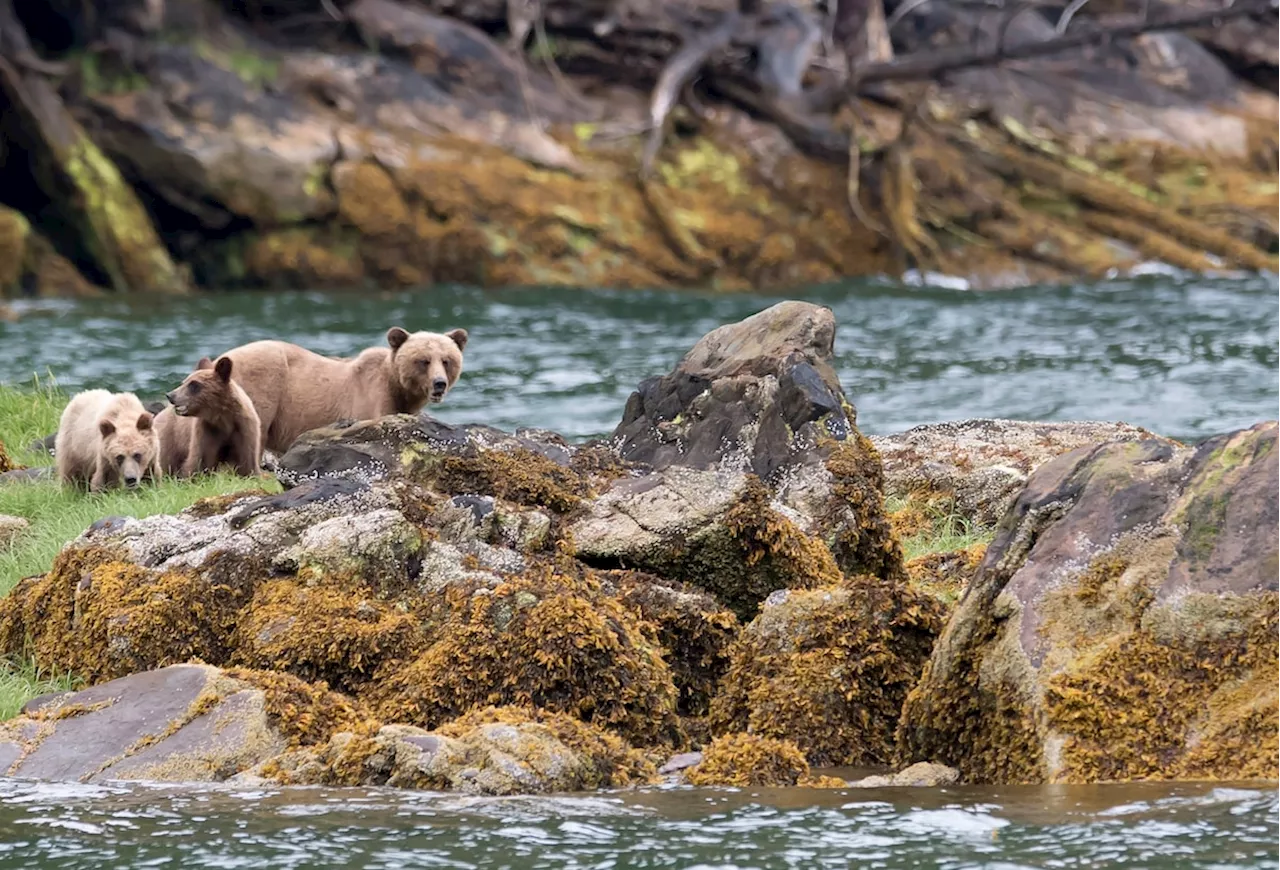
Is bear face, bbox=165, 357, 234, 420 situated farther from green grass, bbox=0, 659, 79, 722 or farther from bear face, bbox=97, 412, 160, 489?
green grass, bbox=0, 659, 79, 722

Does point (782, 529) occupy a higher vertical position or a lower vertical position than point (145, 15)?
lower

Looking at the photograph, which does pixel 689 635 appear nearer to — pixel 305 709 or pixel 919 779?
pixel 919 779

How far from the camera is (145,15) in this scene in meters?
24.1

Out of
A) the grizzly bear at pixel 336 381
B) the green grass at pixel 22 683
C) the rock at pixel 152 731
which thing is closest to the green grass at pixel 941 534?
the grizzly bear at pixel 336 381

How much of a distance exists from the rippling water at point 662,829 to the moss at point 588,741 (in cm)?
12

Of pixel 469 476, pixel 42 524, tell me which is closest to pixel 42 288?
pixel 42 524

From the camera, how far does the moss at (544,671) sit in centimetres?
554

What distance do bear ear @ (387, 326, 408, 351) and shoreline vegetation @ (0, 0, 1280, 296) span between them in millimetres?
13396

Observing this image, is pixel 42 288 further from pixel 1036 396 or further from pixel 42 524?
pixel 42 524

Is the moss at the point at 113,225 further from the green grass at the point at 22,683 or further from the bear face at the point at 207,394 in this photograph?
the green grass at the point at 22,683

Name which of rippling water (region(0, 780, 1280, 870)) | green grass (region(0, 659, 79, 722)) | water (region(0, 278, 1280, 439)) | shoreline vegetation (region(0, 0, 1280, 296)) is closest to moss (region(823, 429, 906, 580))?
rippling water (region(0, 780, 1280, 870))

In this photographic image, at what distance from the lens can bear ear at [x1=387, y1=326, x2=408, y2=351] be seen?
9.82 metres

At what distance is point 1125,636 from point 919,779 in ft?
2.37

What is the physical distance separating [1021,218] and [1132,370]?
8.80 meters
